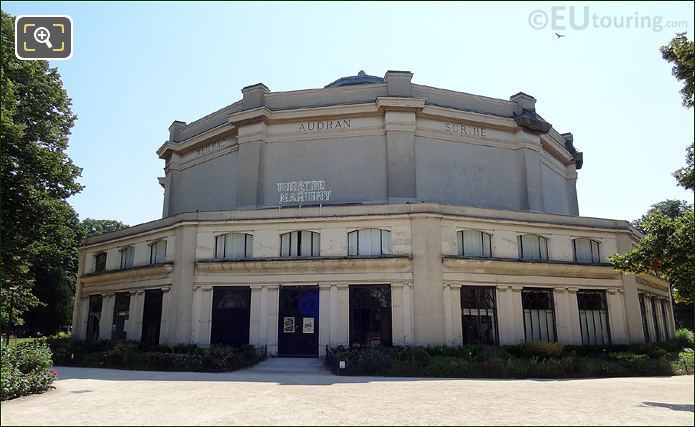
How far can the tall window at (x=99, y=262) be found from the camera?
38.8 meters

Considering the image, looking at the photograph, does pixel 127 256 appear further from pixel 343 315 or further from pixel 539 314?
pixel 539 314

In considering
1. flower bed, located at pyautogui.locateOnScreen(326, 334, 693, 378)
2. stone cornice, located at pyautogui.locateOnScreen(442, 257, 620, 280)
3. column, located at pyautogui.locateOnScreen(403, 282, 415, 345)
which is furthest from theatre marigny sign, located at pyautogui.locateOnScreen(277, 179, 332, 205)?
flower bed, located at pyautogui.locateOnScreen(326, 334, 693, 378)

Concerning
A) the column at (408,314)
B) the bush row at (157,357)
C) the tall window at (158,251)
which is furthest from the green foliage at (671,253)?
the tall window at (158,251)

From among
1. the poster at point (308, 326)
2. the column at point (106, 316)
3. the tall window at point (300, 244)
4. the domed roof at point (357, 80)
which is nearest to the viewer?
the poster at point (308, 326)

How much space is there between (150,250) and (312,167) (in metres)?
12.5

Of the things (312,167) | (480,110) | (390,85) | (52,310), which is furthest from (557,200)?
(52,310)

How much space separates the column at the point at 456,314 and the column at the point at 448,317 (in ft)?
0.53

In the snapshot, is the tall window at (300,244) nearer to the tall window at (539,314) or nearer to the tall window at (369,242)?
the tall window at (369,242)

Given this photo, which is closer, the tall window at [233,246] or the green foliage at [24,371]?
the green foliage at [24,371]

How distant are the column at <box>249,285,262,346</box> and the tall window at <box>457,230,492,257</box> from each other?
12206mm

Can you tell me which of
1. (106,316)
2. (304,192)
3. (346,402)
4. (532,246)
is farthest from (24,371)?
(532,246)

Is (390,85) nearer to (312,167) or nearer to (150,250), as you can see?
(312,167)

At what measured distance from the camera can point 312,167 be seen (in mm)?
36062

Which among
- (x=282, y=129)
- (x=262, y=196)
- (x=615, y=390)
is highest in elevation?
(x=282, y=129)
